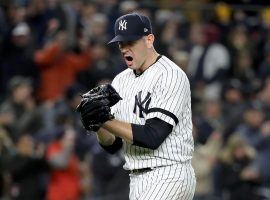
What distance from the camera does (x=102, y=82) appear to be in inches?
497

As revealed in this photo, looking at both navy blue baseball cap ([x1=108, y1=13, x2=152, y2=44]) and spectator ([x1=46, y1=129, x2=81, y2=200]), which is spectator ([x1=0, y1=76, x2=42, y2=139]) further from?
navy blue baseball cap ([x1=108, y1=13, x2=152, y2=44])

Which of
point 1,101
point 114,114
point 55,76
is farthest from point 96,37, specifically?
point 114,114

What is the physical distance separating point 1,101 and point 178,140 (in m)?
5.90

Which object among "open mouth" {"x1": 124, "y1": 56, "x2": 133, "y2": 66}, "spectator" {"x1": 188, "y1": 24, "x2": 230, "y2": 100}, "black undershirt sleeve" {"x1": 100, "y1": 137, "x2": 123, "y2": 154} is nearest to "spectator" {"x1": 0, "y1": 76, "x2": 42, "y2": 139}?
"spectator" {"x1": 188, "y1": 24, "x2": 230, "y2": 100}

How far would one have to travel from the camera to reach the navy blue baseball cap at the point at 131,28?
250 inches

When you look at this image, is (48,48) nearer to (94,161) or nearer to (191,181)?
(94,161)

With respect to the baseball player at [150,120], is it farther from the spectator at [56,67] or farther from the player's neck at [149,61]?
the spectator at [56,67]

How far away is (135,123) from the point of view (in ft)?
21.2

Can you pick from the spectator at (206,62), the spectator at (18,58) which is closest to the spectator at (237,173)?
the spectator at (206,62)

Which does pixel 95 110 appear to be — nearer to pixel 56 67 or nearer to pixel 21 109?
pixel 21 109

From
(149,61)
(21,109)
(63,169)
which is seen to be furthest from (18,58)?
(149,61)

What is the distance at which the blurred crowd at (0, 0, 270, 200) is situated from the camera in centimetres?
1115

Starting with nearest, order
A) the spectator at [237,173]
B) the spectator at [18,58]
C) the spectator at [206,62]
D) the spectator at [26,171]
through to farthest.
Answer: the spectator at [26,171], the spectator at [237,173], the spectator at [18,58], the spectator at [206,62]

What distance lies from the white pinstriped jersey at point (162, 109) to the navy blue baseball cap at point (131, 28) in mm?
289
